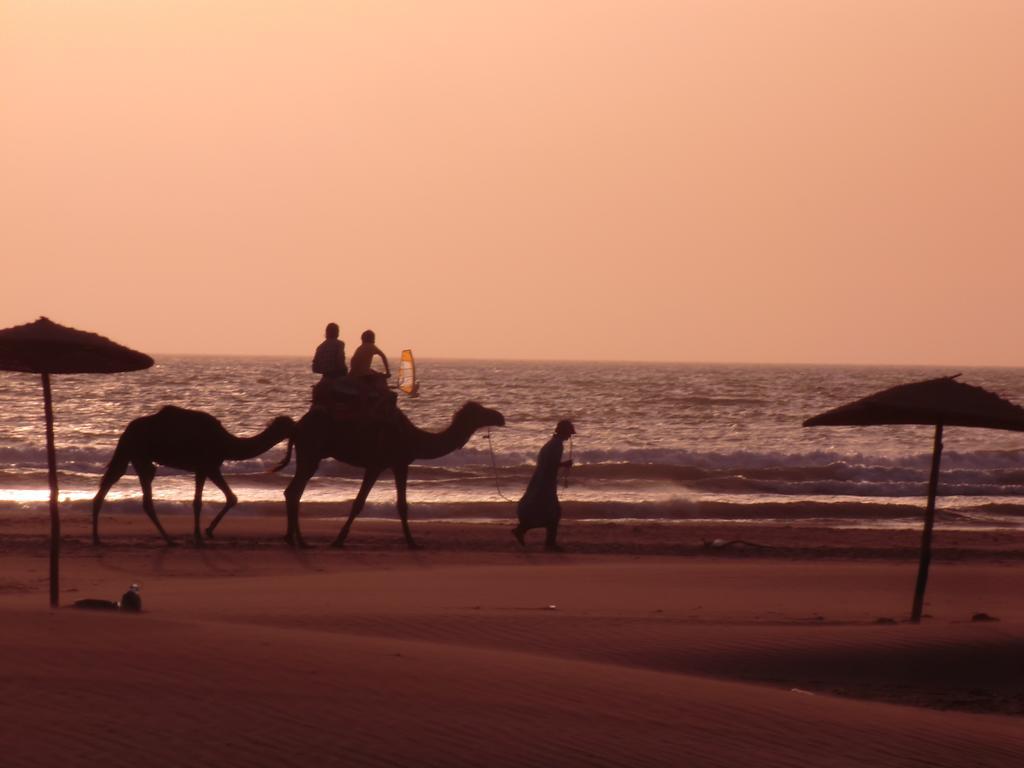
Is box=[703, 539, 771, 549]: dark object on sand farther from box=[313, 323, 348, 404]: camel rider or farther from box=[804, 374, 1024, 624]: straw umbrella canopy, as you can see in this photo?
box=[804, 374, 1024, 624]: straw umbrella canopy

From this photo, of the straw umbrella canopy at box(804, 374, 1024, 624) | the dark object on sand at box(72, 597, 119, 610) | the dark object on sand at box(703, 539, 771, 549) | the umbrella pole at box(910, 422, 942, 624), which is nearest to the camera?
the dark object on sand at box(72, 597, 119, 610)

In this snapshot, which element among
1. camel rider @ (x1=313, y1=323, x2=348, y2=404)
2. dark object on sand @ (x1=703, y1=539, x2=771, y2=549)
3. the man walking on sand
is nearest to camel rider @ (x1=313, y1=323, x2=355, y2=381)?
camel rider @ (x1=313, y1=323, x2=348, y2=404)

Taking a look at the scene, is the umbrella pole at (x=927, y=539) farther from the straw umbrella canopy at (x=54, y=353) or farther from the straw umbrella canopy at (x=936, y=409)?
the straw umbrella canopy at (x=54, y=353)

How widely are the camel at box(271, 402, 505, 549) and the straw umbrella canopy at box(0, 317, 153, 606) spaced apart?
24.1 feet

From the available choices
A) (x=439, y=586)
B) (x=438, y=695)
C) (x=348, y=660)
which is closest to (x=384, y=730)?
(x=438, y=695)

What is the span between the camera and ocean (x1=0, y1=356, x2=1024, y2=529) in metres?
30.0

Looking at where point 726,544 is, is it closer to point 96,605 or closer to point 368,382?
point 368,382

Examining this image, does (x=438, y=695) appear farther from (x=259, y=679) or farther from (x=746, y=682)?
(x=746, y=682)

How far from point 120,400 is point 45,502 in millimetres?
47066

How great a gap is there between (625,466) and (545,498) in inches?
714

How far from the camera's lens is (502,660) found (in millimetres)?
11492

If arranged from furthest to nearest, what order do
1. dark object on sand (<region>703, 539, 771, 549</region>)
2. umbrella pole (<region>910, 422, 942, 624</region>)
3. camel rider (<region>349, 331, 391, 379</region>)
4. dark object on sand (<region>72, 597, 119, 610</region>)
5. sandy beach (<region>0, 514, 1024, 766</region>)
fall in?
1. dark object on sand (<region>703, 539, 771, 549</region>)
2. camel rider (<region>349, 331, 391, 379</region>)
3. umbrella pole (<region>910, 422, 942, 624</region>)
4. dark object on sand (<region>72, 597, 119, 610</region>)
5. sandy beach (<region>0, 514, 1024, 766</region>)

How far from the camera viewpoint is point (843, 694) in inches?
475

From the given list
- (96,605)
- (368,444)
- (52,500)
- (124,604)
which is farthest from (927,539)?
(368,444)
